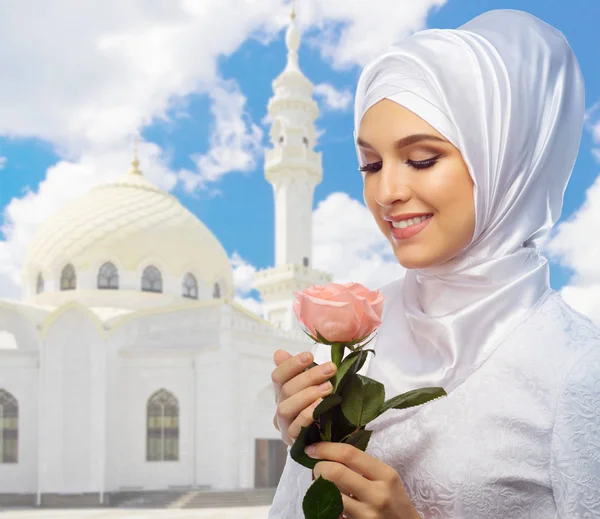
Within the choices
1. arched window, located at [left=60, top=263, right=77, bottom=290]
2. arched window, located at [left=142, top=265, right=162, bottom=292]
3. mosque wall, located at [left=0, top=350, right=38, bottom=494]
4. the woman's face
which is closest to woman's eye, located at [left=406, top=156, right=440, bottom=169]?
the woman's face

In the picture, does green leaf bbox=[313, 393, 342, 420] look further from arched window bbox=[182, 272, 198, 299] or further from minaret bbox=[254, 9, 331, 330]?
arched window bbox=[182, 272, 198, 299]

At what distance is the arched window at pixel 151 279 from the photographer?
47.9 feet

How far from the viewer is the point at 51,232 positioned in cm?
1502

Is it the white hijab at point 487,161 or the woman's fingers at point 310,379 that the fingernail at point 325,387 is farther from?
the white hijab at point 487,161

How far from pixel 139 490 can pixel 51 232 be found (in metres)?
5.69

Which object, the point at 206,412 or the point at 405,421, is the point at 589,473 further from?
the point at 206,412

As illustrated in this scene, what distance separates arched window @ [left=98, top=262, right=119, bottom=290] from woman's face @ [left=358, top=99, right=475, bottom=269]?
542 inches

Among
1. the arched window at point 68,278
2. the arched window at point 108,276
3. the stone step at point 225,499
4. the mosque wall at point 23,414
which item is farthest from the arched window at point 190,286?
the stone step at point 225,499

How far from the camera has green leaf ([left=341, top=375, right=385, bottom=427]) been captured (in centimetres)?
96

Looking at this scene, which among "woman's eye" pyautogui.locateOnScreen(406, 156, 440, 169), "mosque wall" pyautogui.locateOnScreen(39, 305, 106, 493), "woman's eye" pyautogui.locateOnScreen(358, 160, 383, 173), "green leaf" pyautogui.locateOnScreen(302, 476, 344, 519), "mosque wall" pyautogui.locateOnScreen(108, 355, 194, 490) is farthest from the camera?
"mosque wall" pyautogui.locateOnScreen(108, 355, 194, 490)

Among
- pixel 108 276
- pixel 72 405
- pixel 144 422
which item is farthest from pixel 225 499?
pixel 108 276

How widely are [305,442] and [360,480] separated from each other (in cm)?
9

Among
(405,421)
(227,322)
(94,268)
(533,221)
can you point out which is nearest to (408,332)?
(405,421)

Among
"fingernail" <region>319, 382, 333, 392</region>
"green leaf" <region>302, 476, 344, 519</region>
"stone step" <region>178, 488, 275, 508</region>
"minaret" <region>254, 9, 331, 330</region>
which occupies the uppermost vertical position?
"minaret" <region>254, 9, 331, 330</region>
